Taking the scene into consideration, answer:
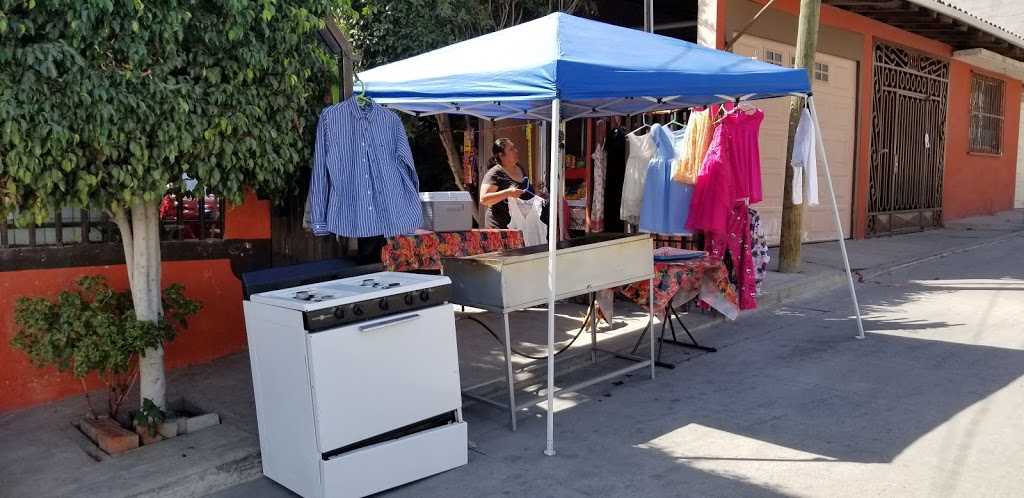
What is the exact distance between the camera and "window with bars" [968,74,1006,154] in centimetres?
1666

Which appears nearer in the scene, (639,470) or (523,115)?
(639,470)

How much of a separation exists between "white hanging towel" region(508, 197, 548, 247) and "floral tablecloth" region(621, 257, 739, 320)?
1.57 metres

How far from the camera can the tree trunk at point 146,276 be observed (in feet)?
14.1

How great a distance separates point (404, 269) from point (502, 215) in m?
1.28

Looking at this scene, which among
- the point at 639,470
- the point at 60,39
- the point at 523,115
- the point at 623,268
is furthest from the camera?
the point at 523,115

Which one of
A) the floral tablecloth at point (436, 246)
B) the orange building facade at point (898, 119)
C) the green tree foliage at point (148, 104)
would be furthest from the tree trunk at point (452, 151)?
the green tree foliage at point (148, 104)

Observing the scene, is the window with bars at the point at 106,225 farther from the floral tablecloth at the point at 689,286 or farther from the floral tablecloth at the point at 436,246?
the floral tablecloth at the point at 689,286

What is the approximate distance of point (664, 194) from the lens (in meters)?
6.52

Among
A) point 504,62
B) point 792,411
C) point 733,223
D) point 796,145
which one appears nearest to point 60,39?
point 504,62

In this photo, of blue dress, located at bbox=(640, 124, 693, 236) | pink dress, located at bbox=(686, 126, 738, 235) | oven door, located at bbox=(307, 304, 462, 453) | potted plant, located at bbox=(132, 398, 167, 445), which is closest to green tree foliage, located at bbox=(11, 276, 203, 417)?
potted plant, located at bbox=(132, 398, 167, 445)

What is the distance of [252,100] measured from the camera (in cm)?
410

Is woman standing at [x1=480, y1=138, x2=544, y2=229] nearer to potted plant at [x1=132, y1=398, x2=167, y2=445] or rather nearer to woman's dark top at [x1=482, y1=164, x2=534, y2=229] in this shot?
woman's dark top at [x1=482, y1=164, x2=534, y2=229]

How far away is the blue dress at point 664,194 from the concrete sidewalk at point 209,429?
99 cm

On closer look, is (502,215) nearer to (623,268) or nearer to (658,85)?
(623,268)
